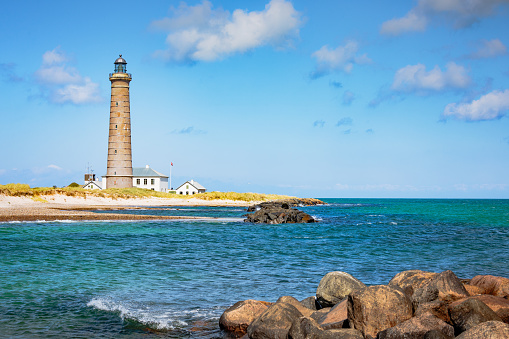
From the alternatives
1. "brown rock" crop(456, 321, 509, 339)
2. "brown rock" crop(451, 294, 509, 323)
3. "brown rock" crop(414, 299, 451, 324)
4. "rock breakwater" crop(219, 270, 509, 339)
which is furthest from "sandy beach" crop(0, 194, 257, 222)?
"brown rock" crop(456, 321, 509, 339)

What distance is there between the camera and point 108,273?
1577cm

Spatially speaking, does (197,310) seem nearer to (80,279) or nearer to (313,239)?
(80,279)

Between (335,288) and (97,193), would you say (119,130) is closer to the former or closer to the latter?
(97,193)

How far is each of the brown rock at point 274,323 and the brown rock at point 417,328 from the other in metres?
1.63

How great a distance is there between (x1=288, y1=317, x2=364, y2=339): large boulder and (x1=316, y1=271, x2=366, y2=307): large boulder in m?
2.12

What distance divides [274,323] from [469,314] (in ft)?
10.0

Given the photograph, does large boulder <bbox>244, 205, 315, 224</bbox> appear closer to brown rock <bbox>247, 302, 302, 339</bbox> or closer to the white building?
brown rock <bbox>247, 302, 302, 339</bbox>

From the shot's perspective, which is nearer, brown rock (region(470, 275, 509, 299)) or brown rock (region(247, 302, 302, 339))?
brown rock (region(247, 302, 302, 339))

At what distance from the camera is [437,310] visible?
7934 millimetres

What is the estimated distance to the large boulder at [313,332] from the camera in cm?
738

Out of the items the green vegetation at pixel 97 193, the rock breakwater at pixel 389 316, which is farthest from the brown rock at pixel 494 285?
the green vegetation at pixel 97 193

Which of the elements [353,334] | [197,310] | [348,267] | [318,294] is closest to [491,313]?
[353,334]

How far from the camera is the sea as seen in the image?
10.3m

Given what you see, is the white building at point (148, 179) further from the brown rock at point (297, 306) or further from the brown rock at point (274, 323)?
the brown rock at point (274, 323)
